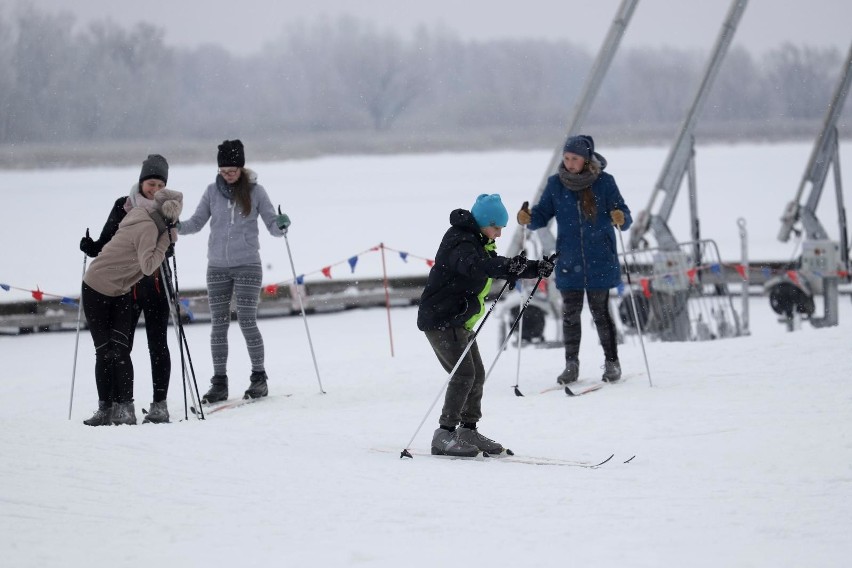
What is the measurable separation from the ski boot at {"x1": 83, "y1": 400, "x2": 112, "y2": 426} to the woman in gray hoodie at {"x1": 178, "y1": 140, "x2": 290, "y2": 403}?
Result: 0.88 m

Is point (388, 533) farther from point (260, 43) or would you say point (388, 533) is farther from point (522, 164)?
point (260, 43)

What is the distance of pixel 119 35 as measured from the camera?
58250 millimetres

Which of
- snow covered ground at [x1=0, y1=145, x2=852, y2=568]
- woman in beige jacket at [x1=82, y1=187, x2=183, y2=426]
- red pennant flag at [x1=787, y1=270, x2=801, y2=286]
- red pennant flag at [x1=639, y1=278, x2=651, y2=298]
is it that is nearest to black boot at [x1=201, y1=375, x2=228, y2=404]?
snow covered ground at [x1=0, y1=145, x2=852, y2=568]

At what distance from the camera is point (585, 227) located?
24.9 feet

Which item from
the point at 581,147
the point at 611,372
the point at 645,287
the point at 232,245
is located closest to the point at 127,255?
the point at 232,245

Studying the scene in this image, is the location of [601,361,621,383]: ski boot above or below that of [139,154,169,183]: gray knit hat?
below

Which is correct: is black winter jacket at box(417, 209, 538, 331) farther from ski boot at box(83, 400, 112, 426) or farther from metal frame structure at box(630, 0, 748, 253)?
metal frame structure at box(630, 0, 748, 253)

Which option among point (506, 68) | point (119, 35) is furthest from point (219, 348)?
point (506, 68)

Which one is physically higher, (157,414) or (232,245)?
(232,245)

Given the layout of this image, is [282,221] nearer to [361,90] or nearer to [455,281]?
[455,281]

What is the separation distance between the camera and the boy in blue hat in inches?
222

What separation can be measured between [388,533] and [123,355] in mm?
2884

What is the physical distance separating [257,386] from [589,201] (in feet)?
7.66

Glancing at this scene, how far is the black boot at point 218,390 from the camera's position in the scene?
758cm
